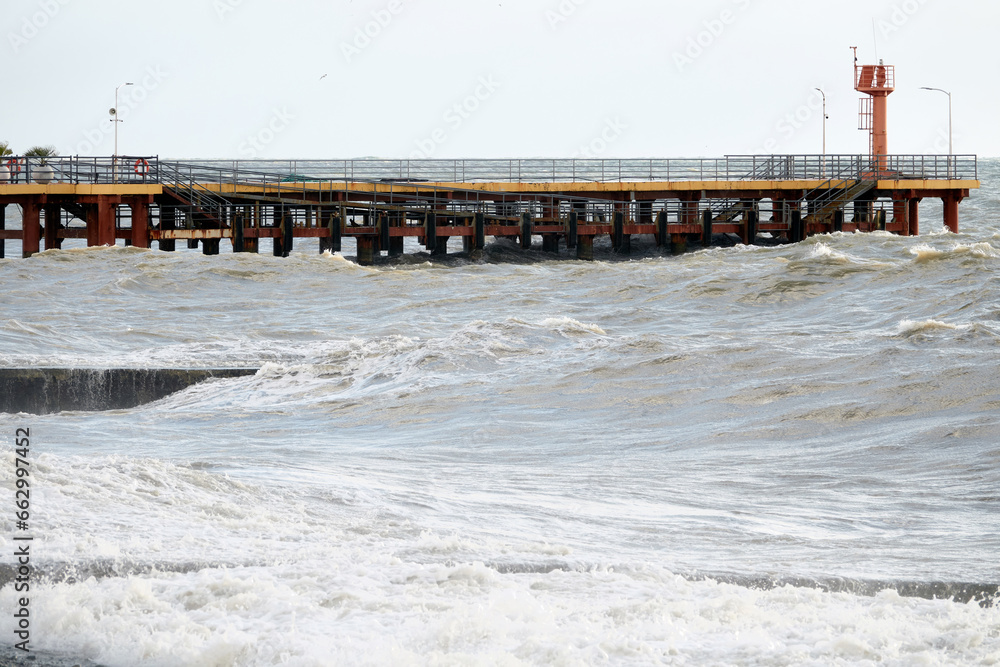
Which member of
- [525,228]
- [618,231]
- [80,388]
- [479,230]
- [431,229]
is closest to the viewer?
[80,388]

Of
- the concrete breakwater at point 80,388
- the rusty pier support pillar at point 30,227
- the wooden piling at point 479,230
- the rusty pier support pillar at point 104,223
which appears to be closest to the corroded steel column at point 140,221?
the rusty pier support pillar at point 104,223

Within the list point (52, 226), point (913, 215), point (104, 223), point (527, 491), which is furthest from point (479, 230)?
point (527, 491)

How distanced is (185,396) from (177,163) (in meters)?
21.8

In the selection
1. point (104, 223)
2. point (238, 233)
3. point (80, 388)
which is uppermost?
point (104, 223)

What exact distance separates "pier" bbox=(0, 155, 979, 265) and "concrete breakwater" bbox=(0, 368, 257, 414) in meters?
19.3

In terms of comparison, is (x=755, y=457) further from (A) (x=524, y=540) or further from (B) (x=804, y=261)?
(B) (x=804, y=261)

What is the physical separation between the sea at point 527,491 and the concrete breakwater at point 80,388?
30cm

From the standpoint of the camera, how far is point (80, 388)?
12.0 metres

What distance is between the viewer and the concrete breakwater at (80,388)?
38.5 ft

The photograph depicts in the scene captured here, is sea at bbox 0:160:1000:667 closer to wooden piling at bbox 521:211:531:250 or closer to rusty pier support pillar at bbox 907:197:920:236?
wooden piling at bbox 521:211:531:250

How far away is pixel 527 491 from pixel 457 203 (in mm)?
27895

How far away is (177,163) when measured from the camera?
32.7 metres

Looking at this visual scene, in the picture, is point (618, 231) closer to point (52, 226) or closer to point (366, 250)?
point (366, 250)

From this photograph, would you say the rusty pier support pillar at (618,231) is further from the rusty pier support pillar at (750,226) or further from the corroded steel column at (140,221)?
the corroded steel column at (140,221)
